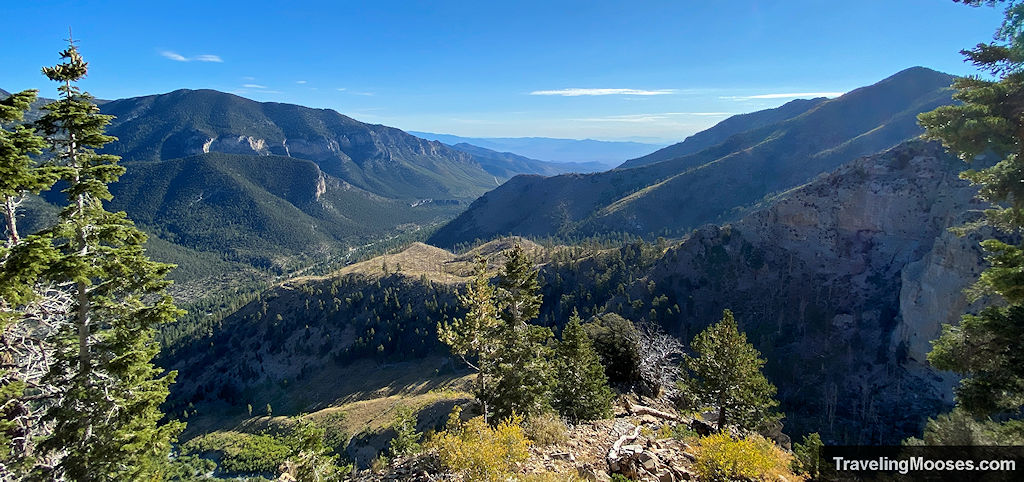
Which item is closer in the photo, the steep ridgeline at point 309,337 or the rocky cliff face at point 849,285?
the rocky cliff face at point 849,285

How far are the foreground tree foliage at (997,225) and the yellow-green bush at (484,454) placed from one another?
14428mm

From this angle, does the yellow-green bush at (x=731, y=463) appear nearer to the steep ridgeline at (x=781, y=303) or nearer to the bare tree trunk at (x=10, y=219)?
the bare tree trunk at (x=10, y=219)

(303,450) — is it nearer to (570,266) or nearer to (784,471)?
(784,471)

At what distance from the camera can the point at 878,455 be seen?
1513 cm

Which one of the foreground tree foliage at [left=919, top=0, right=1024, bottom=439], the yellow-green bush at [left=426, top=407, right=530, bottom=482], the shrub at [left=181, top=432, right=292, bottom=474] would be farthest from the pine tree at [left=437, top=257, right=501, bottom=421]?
the shrub at [left=181, top=432, right=292, bottom=474]

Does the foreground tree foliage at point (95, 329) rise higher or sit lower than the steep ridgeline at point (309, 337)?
higher

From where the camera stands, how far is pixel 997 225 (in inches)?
613

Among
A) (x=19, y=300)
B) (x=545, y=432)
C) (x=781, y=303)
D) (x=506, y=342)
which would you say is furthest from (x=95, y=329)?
(x=781, y=303)

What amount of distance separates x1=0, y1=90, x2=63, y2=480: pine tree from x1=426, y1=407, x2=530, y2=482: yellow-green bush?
11628 mm

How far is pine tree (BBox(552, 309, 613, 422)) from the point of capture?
26.0 m

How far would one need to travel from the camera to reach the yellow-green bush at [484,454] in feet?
42.6

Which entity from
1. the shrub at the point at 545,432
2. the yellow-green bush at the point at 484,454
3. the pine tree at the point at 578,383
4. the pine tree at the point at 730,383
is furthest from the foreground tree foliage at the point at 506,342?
the pine tree at the point at 730,383

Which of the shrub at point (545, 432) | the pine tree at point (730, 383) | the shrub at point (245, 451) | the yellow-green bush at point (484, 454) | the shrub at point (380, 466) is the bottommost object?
the shrub at point (245, 451)

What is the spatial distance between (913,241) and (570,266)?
71.0 metres
